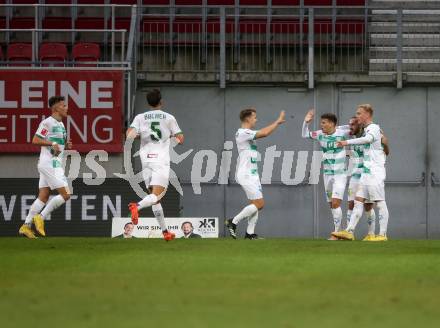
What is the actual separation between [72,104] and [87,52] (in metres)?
1.37

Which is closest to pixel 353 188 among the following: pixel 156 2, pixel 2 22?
pixel 156 2

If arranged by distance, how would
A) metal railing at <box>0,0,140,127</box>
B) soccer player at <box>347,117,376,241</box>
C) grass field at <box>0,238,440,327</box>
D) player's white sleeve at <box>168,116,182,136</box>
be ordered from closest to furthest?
1. grass field at <box>0,238,440,327</box>
2. player's white sleeve at <box>168,116,182,136</box>
3. soccer player at <box>347,117,376,241</box>
4. metal railing at <box>0,0,140,127</box>

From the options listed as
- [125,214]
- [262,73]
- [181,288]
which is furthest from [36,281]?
[262,73]

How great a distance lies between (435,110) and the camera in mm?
25188

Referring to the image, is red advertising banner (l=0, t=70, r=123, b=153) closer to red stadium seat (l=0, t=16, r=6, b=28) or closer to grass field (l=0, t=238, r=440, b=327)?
red stadium seat (l=0, t=16, r=6, b=28)

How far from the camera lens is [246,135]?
703 inches

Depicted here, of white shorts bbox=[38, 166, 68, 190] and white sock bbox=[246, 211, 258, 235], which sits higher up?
white shorts bbox=[38, 166, 68, 190]

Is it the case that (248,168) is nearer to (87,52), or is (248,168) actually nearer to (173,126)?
(173,126)

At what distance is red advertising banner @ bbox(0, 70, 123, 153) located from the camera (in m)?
23.0

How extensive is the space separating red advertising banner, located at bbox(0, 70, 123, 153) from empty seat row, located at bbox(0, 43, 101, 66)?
996 millimetres

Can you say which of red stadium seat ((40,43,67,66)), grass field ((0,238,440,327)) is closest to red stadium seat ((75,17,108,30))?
red stadium seat ((40,43,67,66))

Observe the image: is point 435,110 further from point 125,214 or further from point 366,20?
point 125,214

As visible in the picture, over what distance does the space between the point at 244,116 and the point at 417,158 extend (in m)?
8.22

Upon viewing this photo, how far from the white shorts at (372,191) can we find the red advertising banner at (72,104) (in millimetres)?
6106
